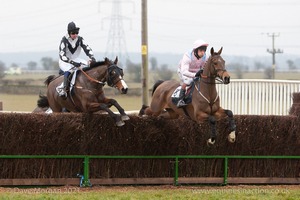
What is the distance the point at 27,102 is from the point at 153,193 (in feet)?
94.0

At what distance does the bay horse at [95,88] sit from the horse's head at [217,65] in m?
1.52

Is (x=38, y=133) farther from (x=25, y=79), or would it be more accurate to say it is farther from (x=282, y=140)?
(x=25, y=79)

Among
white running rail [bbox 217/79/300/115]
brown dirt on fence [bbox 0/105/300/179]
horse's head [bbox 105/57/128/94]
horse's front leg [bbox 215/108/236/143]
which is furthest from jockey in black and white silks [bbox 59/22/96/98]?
white running rail [bbox 217/79/300/115]

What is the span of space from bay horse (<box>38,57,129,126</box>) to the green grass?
50.4 inches

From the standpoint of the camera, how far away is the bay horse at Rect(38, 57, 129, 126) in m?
12.1

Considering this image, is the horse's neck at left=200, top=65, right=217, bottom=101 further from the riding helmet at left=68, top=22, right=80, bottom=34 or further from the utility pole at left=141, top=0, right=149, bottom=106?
the utility pole at left=141, top=0, right=149, bottom=106

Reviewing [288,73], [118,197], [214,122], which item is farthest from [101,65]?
[288,73]

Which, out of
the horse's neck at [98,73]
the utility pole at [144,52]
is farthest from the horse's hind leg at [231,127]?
the utility pole at [144,52]

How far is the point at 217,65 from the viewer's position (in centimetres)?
1173

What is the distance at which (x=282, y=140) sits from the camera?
1288 centimetres

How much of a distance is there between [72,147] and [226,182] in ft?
9.44

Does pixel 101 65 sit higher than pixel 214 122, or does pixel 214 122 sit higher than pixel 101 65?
pixel 101 65

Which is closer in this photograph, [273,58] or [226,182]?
[226,182]

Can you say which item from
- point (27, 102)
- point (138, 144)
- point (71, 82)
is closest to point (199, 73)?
point (138, 144)
